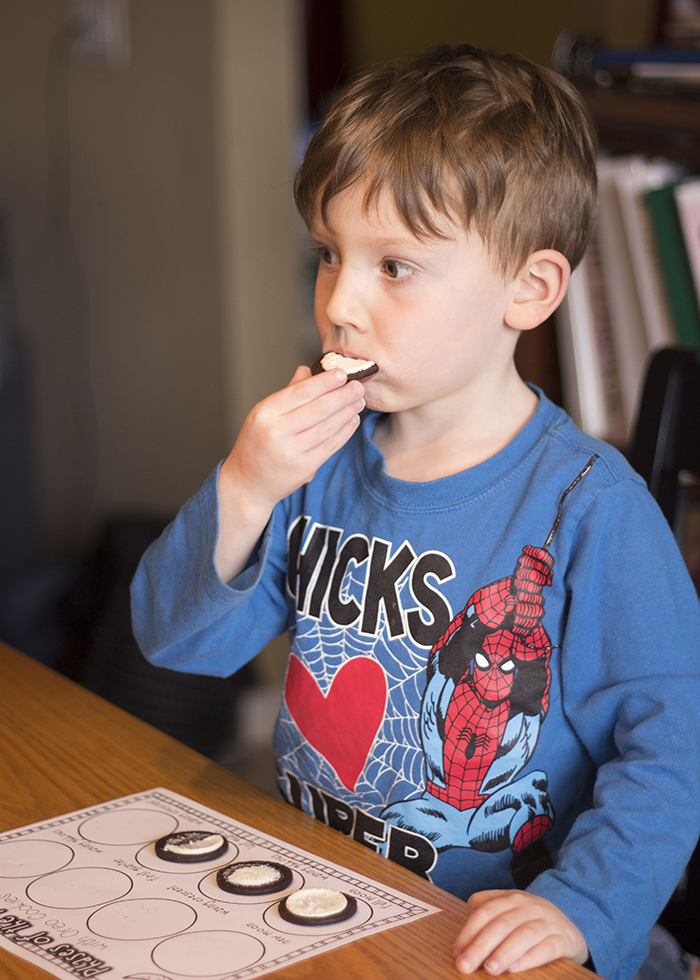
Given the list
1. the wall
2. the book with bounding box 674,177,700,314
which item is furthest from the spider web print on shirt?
the wall

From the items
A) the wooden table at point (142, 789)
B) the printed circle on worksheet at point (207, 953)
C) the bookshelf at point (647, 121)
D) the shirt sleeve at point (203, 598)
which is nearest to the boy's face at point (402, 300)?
the shirt sleeve at point (203, 598)

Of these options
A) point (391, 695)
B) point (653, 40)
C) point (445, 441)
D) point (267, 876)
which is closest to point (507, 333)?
point (445, 441)

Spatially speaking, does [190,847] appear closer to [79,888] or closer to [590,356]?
[79,888]

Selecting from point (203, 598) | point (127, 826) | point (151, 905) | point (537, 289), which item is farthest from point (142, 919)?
point (537, 289)

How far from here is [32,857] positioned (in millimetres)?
638

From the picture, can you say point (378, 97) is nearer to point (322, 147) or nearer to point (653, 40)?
point (322, 147)

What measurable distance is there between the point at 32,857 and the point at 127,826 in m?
0.07

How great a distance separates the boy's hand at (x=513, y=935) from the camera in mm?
537

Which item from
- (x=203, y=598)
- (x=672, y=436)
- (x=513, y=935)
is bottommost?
(x=513, y=935)

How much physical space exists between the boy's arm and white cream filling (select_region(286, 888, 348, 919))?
31 centimetres

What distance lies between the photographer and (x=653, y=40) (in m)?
1.65

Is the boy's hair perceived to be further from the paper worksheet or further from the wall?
the wall

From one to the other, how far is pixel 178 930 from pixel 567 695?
1.16 feet

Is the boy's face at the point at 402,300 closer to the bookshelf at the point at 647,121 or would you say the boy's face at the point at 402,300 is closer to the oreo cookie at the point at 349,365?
the oreo cookie at the point at 349,365
